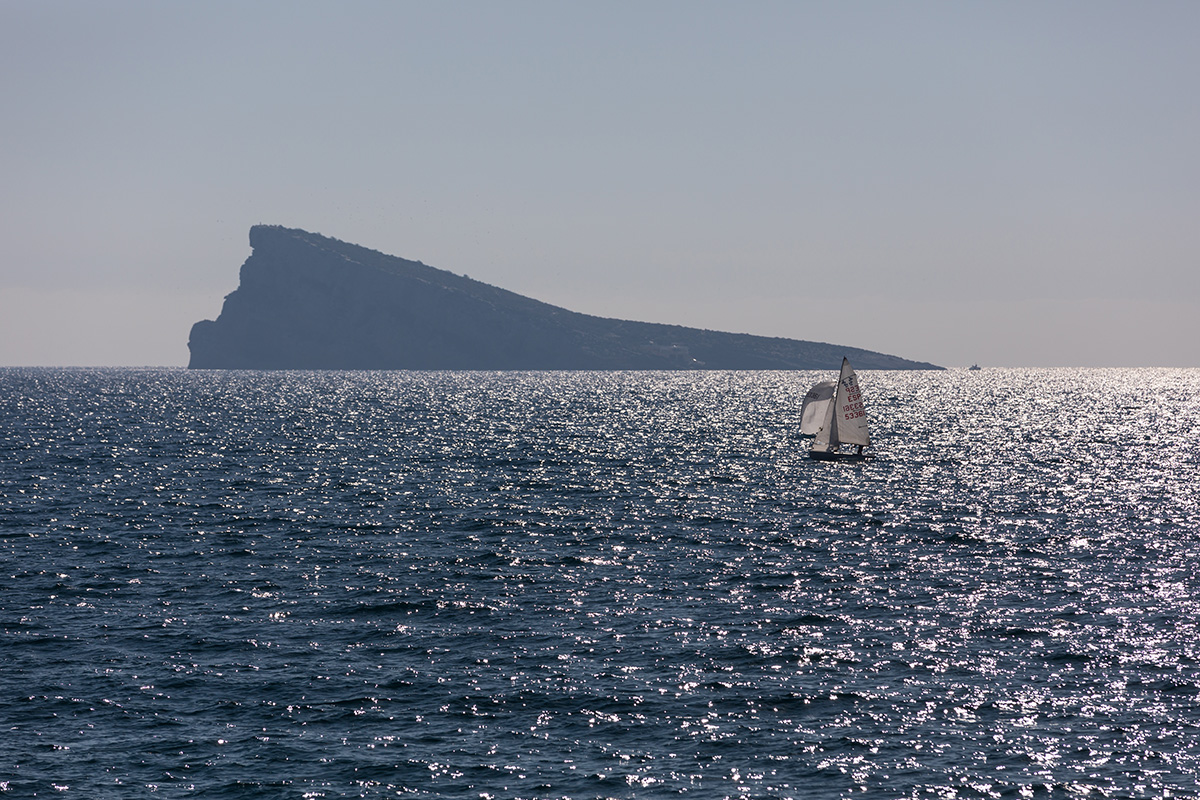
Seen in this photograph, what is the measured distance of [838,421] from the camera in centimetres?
9881

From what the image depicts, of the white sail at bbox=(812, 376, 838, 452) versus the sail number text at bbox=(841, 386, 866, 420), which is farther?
the white sail at bbox=(812, 376, 838, 452)

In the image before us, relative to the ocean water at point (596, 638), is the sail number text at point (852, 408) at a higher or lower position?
higher

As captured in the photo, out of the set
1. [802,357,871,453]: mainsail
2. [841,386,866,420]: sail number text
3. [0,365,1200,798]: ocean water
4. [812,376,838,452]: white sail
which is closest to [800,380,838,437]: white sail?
[812,376,838,452]: white sail

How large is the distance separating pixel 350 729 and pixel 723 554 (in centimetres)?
2723

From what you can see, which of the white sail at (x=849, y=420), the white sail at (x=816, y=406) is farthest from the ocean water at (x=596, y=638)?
the white sail at (x=816, y=406)

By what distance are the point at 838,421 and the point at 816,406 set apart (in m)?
2.77

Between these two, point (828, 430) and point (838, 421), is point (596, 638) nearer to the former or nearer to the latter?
point (838, 421)

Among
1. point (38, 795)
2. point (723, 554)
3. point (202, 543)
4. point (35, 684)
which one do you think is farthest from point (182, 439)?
point (38, 795)

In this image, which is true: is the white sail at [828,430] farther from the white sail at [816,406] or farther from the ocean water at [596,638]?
the ocean water at [596,638]

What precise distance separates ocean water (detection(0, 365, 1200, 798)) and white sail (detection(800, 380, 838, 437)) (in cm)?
1881

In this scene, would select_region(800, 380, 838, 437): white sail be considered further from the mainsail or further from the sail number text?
the sail number text

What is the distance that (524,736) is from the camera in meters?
27.6

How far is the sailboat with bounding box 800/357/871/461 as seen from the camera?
98.1 m

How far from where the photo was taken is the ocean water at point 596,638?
25.8 metres
